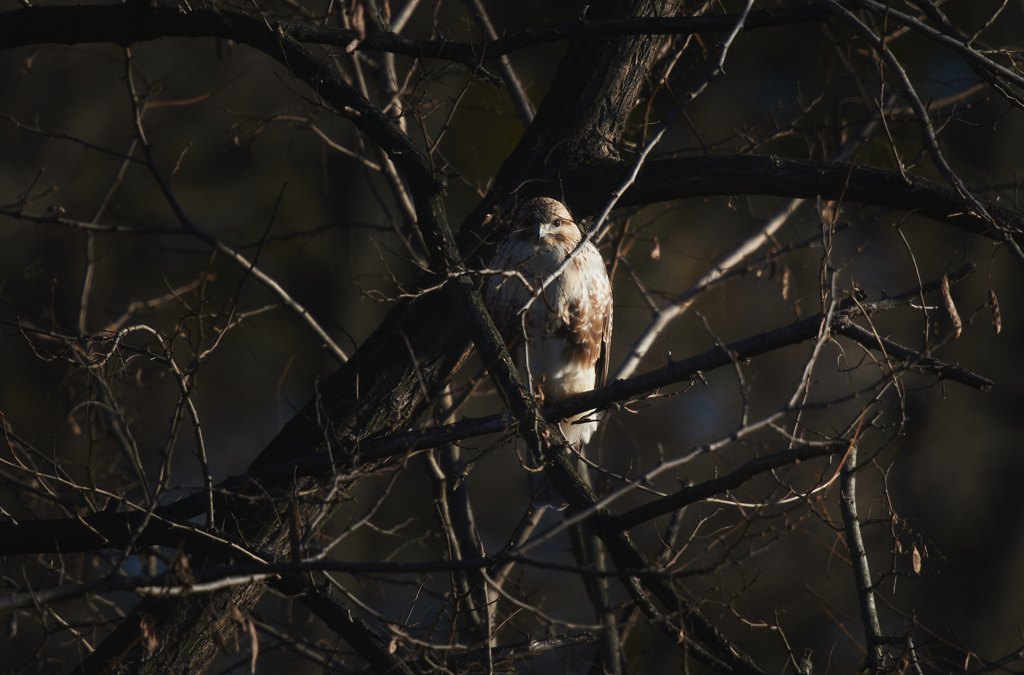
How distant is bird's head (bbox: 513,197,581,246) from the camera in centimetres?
266

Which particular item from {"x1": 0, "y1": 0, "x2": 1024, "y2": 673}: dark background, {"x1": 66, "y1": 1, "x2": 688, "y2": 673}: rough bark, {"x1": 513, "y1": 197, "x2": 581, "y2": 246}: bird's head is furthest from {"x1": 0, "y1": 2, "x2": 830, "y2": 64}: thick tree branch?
{"x1": 0, "y1": 0, "x2": 1024, "y2": 673}: dark background

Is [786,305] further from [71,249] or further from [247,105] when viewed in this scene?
[71,249]

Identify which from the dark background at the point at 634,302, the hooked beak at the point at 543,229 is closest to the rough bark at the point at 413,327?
the hooked beak at the point at 543,229

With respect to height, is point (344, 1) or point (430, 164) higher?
point (344, 1)

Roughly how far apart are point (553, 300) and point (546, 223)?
32cm

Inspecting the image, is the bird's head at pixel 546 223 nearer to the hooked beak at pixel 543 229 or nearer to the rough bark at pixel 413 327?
the hooked beak at pixel 543 229

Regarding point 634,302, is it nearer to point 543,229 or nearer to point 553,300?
point 553,300

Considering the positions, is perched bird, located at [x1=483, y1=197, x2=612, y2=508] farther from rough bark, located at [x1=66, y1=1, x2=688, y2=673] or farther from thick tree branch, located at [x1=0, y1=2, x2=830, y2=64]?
thick tree branch, located at [x1=0, y1=2, x2=830, y2=64]

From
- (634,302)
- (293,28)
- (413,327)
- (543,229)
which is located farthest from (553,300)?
(634,302)

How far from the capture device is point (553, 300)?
278 cm

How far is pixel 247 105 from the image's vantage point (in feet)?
19.5

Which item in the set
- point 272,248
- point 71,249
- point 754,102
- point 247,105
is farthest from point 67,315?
point 754,102

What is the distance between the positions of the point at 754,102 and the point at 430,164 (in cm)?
456

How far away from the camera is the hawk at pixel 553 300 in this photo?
8.82 ft
